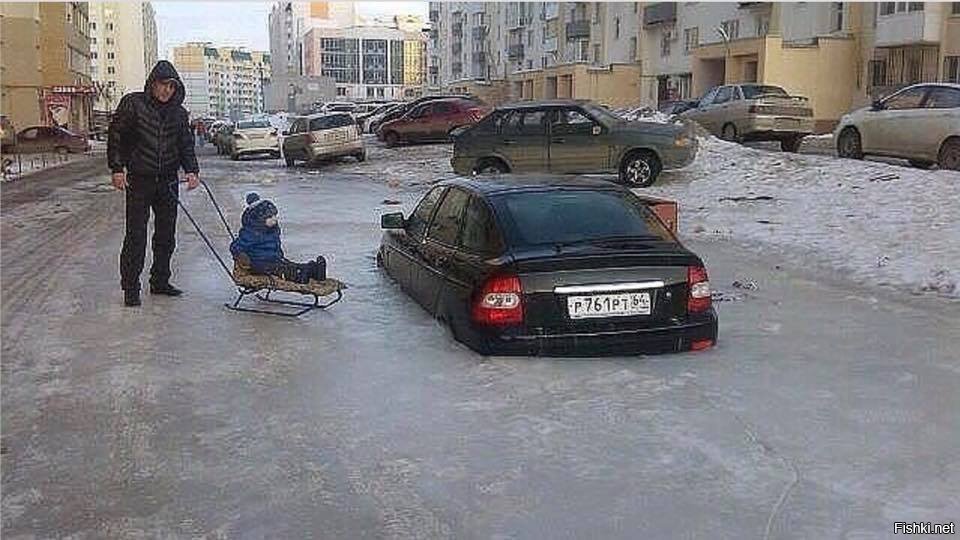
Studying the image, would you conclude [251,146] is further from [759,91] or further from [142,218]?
[142,218]

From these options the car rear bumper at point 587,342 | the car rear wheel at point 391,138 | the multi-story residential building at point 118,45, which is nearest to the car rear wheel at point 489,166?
the car rear bumper at point 587,342

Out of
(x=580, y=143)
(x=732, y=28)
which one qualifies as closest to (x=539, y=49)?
(x=732, y=28)

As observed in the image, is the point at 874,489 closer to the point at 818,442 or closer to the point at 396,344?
the point at 818,442

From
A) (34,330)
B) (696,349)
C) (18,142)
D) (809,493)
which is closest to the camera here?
(809,493)

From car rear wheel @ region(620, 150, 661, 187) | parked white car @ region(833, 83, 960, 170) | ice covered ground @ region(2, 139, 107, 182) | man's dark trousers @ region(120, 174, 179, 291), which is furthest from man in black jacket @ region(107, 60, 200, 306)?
ice covered ground @ region(2, 139, 107, 182)

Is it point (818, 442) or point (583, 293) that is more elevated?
point (583, 293)

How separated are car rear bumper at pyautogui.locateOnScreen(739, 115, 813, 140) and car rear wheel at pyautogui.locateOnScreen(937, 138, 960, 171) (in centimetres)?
559

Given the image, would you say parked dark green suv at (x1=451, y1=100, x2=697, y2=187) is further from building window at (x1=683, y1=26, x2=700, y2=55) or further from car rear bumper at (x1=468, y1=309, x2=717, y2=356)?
building window at (x1=683, y1=26, x2=700, y2=55)

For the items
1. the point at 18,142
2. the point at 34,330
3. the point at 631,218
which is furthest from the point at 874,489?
the point at 18,142

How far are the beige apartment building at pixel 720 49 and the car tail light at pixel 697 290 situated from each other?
34.4 meters

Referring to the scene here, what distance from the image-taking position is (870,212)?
13.0 meters

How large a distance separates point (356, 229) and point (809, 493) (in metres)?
9.89

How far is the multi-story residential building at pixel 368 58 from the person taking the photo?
13762 centimetres

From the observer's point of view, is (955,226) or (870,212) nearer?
(955,226)
